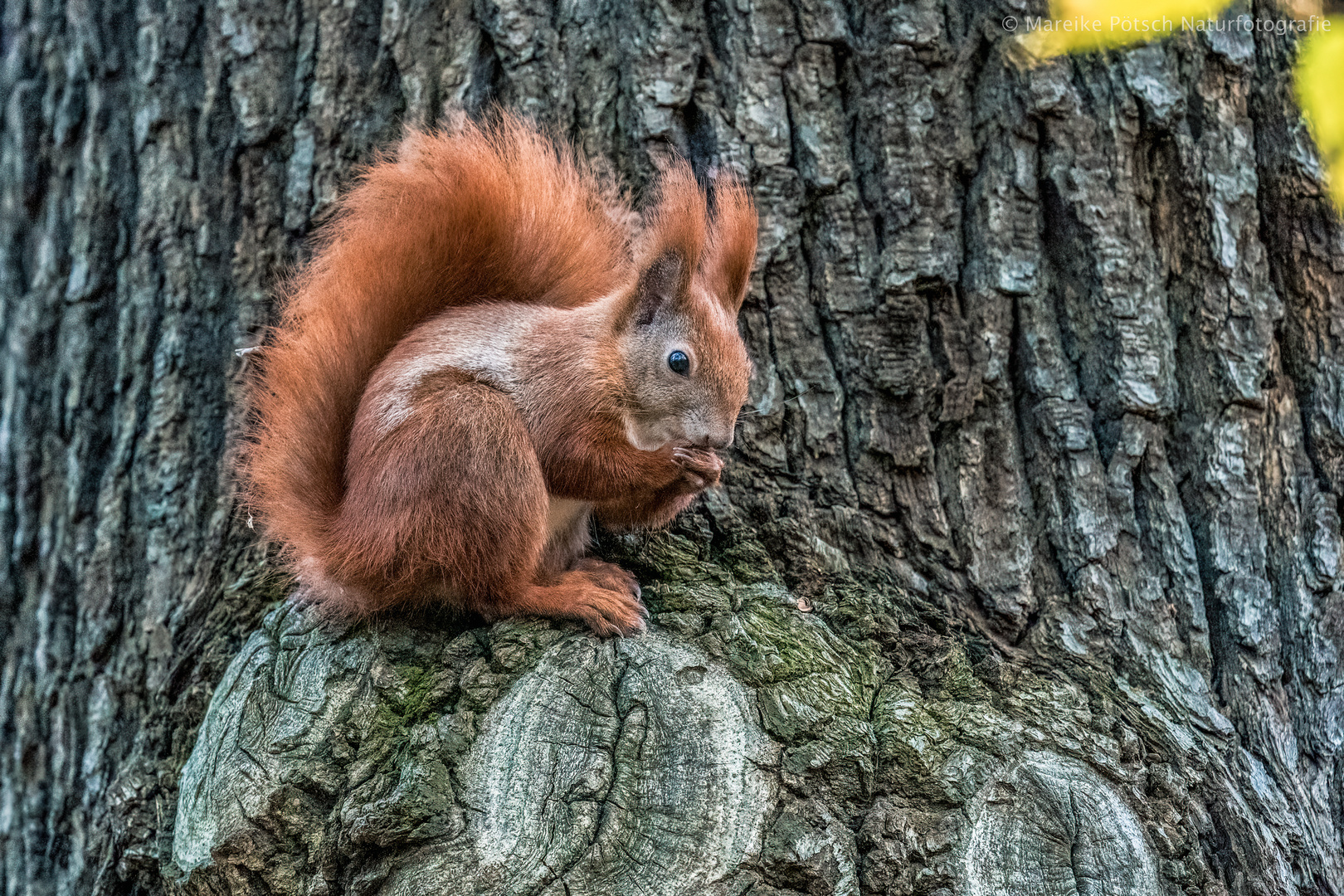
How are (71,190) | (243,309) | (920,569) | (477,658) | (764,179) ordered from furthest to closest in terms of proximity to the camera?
1. (71,190)
2. (243,309)
3. (764,179)
4. (920,569)
5. (477,658)

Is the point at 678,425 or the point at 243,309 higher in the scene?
the point at 243,309

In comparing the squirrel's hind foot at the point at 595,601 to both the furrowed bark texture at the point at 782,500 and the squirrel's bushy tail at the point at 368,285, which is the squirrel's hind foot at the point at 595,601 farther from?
the squirrel's bushy tail at the point at 368,285

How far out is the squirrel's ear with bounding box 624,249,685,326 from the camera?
1.48 m

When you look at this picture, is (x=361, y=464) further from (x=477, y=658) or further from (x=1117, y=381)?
(x=1117, y=381)

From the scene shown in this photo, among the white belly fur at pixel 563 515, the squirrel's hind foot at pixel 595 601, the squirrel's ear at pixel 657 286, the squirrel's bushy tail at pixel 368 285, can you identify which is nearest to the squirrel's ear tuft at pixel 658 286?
the squirrel's ear at pixel 657 286

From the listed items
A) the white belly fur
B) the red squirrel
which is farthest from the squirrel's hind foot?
the white belly fur

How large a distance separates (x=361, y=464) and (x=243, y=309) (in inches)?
20.1

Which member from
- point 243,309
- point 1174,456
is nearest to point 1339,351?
point 1174,456

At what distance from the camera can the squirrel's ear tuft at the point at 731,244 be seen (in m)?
1.46

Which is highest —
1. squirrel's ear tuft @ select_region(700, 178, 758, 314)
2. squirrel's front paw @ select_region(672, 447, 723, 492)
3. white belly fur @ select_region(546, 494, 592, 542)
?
squirrel's ear tuft @ select_region(700, 178, 758, 314)

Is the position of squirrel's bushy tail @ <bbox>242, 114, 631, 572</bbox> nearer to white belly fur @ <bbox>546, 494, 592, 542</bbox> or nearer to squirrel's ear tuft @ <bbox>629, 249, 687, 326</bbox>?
squirrel's ear tuft @ <bbox>629, 249, 687, 326</bbox>

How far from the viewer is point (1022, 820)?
1155 mm

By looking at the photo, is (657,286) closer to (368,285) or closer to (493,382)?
(493,382)

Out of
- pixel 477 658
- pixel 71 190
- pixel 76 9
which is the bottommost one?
pixel 477 658
